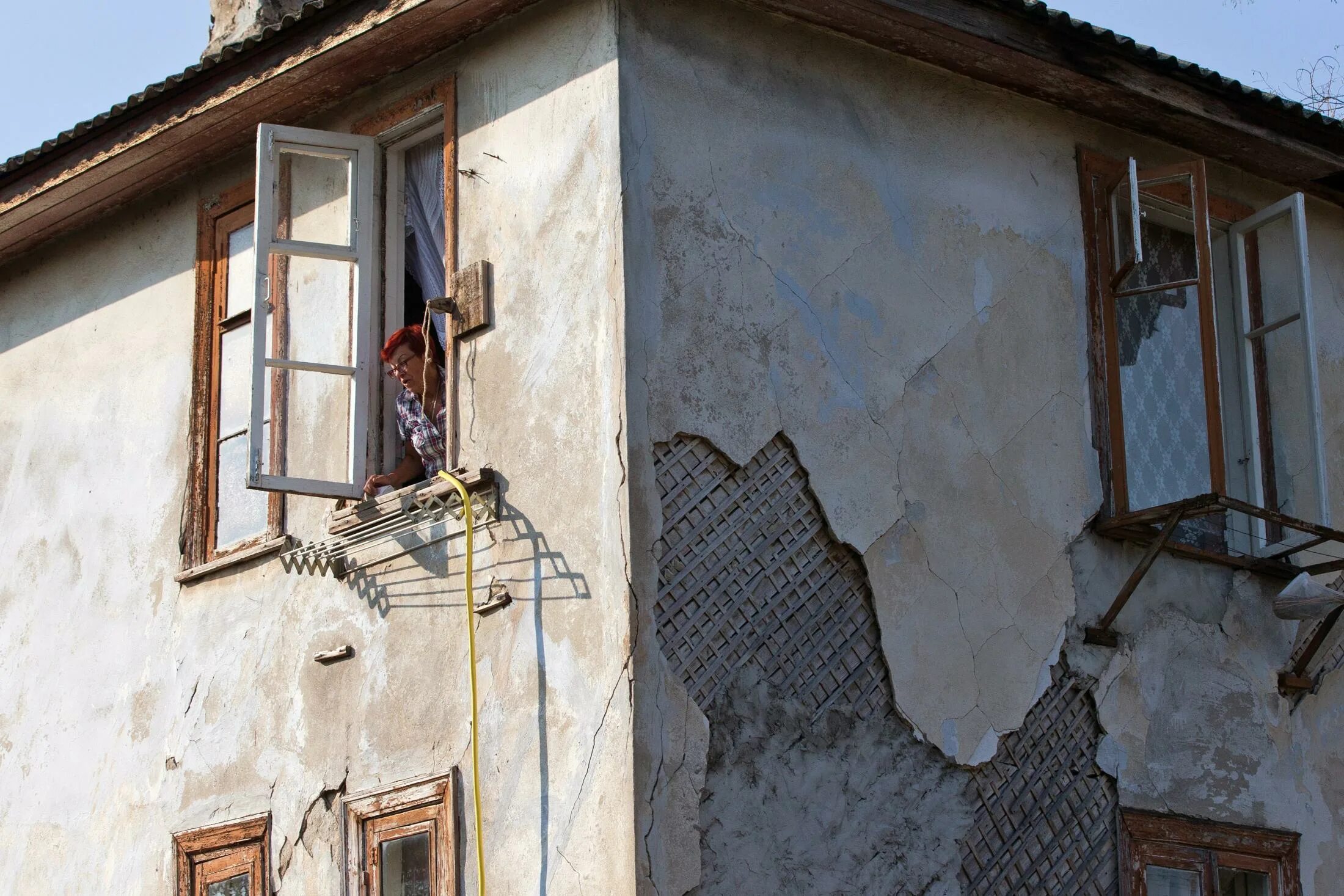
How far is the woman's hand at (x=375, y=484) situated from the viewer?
9.45 metres

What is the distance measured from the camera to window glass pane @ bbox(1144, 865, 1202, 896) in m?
9.70

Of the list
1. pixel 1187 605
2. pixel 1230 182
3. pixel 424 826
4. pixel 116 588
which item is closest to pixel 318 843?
pixel 424 826

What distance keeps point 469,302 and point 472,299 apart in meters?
0.02

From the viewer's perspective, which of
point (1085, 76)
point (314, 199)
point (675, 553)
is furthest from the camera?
point (314, 199)

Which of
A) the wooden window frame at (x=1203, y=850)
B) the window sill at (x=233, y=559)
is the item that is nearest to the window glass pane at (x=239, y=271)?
the window sill at (x=233, y=559)

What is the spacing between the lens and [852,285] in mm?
9352

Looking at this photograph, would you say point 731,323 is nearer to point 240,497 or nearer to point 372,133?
point 372,133

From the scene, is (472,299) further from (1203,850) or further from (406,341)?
(1203,850)

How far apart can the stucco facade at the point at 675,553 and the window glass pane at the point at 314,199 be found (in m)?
0.27

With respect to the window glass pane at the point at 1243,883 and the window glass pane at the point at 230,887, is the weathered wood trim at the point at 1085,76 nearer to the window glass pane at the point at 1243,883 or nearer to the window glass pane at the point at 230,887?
the window glass pane at the point at 1243,883

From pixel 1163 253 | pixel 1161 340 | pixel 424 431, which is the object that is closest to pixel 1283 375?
pixel 1161 340

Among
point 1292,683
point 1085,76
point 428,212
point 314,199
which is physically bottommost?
point 1292,683

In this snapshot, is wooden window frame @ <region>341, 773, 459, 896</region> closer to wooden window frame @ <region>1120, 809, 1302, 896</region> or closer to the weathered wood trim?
wooden window frame @ <region>1120, 809, 1302, 896</region>

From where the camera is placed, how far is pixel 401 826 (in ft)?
29.4
